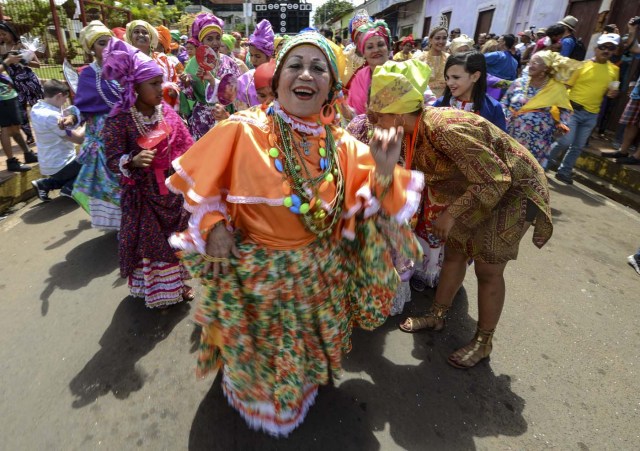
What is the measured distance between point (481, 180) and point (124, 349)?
2534 millimetres

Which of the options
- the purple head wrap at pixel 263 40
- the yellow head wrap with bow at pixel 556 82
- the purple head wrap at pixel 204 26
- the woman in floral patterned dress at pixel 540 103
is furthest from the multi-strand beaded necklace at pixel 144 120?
the yellow head wrap with bow at pixel 556 82

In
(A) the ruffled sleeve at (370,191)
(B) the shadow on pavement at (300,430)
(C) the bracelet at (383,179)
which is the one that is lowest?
(B) the shadow on pavement at (300,430)

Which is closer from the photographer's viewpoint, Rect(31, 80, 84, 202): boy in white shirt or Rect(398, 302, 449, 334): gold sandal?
Rect(398, 302, 449, 334): gold sandal

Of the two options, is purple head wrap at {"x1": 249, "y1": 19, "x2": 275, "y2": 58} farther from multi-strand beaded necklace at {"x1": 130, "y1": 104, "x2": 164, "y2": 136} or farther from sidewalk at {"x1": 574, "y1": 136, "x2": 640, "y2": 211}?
sidewalk at {"x1": 574, "y1": 136, "x2": 640, "y2": 211}

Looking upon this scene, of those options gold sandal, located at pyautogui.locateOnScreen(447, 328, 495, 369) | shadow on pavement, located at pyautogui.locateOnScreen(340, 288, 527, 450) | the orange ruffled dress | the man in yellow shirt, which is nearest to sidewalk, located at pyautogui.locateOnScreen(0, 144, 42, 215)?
the orange ruffled dress

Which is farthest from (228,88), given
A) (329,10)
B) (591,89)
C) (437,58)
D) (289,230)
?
(329,10)

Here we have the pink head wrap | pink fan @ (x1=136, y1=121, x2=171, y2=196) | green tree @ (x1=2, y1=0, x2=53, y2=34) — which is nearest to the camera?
pink fan @ (x1=136, y1=121, x2=171, y2=196)

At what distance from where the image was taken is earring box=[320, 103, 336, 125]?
1.67 metres

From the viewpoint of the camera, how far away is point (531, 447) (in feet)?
6.53

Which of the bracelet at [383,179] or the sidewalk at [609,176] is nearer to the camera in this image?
the bracelet at [383,179]

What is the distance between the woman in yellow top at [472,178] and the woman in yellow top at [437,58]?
3.33 m

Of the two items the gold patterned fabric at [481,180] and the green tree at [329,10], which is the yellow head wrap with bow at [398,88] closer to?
the gold patterned fabric at [481,180]

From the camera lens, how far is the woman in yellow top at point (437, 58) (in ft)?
16.6

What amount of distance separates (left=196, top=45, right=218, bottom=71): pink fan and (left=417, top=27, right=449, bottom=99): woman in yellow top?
2.90 metres
